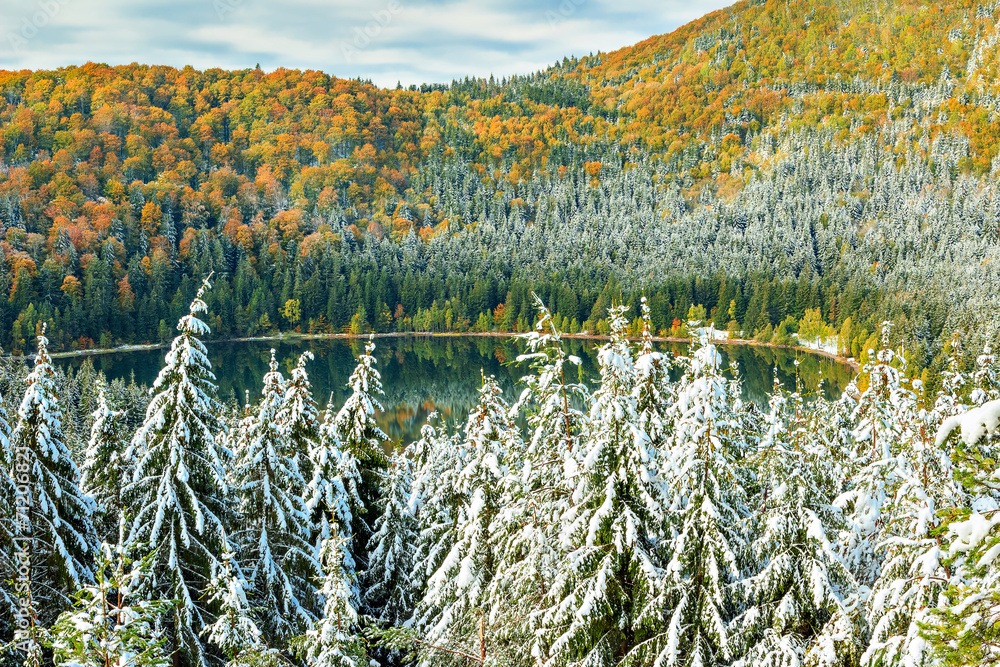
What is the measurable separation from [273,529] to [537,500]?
9.21 metres

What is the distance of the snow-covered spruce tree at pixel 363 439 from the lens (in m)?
21.6

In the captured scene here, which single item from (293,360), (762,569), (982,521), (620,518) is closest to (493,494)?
(620,518)

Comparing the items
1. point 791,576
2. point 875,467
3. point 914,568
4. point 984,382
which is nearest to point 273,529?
point 791,576

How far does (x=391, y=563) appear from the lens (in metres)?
22.4

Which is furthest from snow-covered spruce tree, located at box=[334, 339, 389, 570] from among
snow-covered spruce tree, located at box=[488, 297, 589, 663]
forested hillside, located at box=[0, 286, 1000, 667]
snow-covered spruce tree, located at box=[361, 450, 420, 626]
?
snow-covered spruce tree, located at box=[488, 297, 589, 663]

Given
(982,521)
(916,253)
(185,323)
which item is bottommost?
(982,521)

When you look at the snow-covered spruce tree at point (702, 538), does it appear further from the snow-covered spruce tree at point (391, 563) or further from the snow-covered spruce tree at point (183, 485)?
the snow-covered spruce tree at point (391, 563)

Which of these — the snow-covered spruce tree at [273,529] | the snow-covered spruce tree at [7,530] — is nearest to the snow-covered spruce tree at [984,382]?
the snow-covered spruce tree at [273,529]

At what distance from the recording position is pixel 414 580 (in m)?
20.6

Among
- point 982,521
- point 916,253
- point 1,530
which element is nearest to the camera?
point 982,521

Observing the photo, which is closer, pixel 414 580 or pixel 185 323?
pixel 185 323

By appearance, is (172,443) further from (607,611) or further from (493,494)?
(607,611)

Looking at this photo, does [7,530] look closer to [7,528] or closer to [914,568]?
[7,528]

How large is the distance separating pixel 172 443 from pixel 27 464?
9.38 feet
